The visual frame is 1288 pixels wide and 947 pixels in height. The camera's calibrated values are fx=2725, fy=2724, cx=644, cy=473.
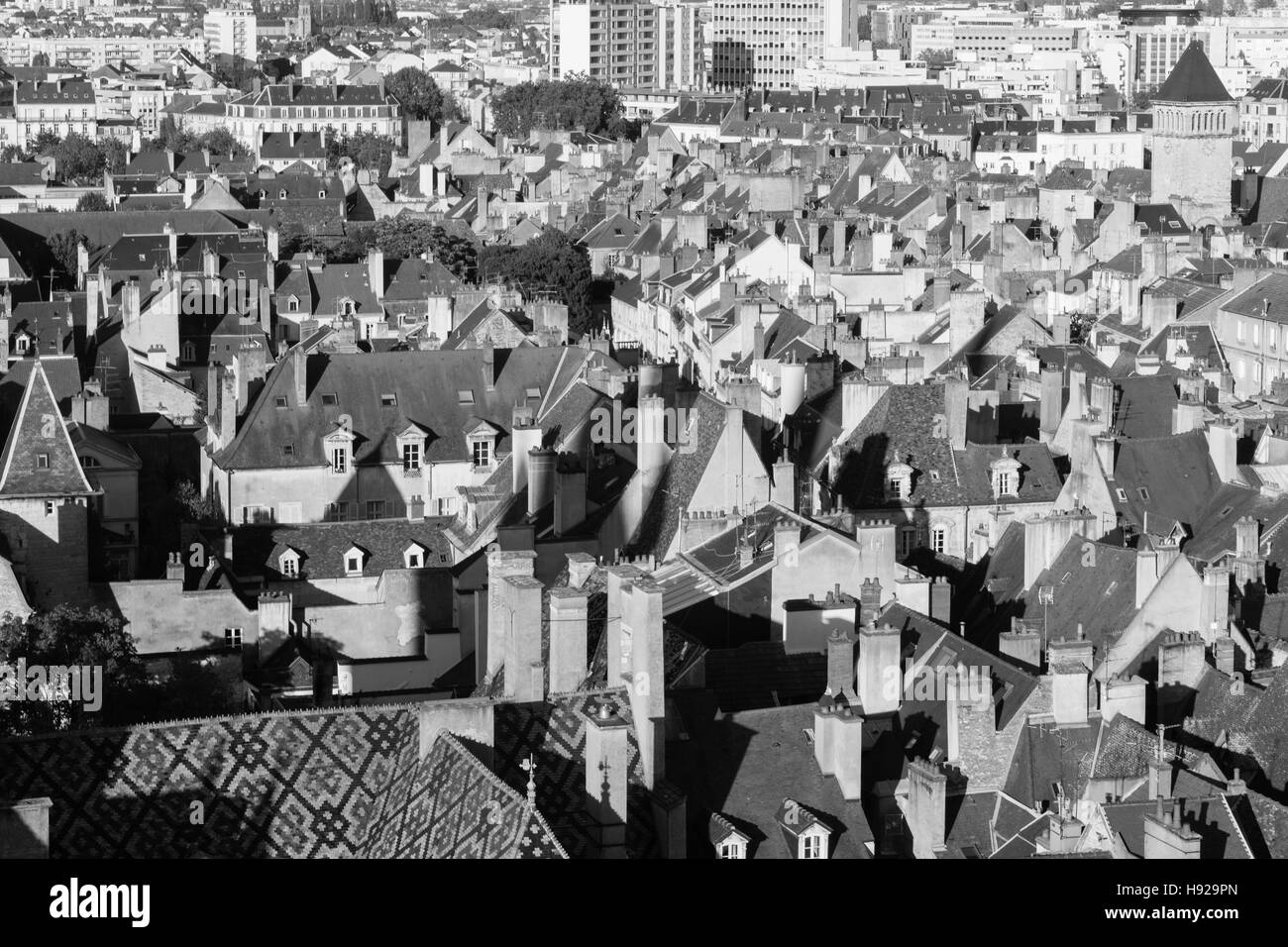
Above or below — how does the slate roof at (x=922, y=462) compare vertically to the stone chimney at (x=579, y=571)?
below

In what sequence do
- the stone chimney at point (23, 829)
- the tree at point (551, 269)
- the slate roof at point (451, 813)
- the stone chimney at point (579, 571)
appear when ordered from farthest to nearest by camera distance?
1. the tree at point (551, 269)
2. the stone chimney at point (579, 571)
3. the slate roof at point (451, 813)
4. the stone chimney at point (23, 829)

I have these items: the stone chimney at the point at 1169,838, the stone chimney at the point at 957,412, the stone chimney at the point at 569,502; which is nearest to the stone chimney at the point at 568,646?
the stone chimney at the point at 1169,838

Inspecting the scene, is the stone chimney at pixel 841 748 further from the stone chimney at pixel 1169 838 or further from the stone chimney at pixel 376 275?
the stone chimney at pixel 376 275

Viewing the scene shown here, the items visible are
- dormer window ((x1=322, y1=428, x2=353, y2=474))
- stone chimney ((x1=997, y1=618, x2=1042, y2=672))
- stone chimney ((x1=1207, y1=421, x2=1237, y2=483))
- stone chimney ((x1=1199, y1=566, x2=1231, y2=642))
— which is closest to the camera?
stone chimney ((x1=997, y1=618, x2=1042, y2=672))

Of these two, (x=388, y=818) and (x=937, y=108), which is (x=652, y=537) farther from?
(x=937, y=108)

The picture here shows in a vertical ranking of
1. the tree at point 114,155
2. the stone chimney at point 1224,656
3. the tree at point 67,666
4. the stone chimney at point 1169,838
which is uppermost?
→ the stone chimney at point 1169,838

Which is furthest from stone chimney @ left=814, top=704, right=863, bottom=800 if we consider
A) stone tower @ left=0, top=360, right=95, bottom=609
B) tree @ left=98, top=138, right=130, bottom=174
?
tree @ left=98, top=138, right=130, bottom=174

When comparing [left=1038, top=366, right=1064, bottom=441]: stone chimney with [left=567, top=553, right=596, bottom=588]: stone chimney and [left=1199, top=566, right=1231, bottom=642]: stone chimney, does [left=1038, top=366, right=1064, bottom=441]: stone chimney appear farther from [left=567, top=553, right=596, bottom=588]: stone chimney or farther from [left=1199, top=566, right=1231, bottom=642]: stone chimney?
[left=567, top=553, right=596, bottom=588]: stone chimney
